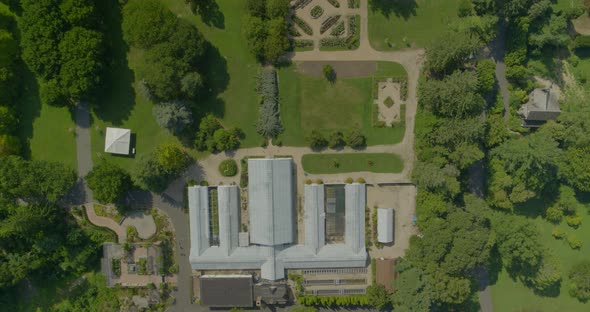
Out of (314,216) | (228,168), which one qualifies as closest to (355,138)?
(314,216)

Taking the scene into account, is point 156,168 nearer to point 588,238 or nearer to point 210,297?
point 210,297

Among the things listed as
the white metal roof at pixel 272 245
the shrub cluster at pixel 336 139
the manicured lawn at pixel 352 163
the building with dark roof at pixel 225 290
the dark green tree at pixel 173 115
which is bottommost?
the building with dark roof at pixel 225 290

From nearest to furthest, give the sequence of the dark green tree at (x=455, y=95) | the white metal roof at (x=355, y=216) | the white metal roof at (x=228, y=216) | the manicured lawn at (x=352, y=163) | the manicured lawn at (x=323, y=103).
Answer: the dark green tree at (x=455, y=95), the white metal roof at (x=228, y=216), the manicured lawn at (x=323, y=103), the white metal roof at (x=355, y=216), the manicured lawn at (x=352, y=163)

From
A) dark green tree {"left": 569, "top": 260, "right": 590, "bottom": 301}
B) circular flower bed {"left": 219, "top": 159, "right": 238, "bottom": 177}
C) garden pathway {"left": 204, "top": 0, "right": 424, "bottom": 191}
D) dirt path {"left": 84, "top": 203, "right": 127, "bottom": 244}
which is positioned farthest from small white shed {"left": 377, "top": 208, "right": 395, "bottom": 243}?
dirt path {"left": 84, "top": 203, "right": 127, "bottom": 244}

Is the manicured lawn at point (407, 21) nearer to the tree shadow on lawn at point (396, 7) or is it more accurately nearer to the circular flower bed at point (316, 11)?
the tree shadow on lawn at point (396, 7)

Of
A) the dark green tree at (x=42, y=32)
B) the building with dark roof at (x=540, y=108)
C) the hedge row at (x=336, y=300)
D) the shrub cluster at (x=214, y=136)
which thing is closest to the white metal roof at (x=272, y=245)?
the hedge row at (x=336, y=300)

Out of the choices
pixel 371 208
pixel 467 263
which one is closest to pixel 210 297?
pixel 371 208

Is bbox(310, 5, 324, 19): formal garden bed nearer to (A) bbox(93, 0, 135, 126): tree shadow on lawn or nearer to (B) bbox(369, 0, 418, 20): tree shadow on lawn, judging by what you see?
(B) bbox(369, 0, 418, 20): tree shadow on lawn
